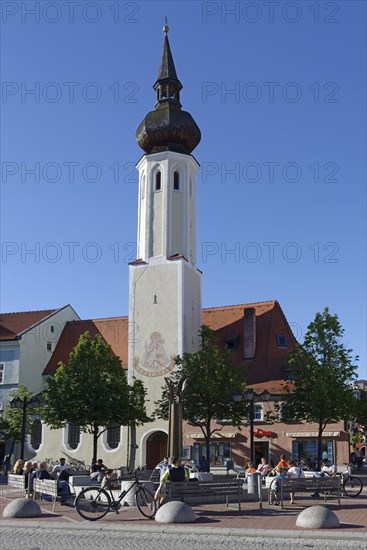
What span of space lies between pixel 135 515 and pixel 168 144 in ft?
121

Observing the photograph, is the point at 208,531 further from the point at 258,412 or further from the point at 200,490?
the point at 258,412

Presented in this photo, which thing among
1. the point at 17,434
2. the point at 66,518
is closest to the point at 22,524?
the point at 66,518

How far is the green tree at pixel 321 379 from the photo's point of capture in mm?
36219

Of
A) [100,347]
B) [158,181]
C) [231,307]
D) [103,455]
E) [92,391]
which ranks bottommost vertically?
[103,455]

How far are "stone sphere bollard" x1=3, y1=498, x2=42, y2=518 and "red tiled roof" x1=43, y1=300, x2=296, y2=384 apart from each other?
29578 millimetres

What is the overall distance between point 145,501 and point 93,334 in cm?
3760

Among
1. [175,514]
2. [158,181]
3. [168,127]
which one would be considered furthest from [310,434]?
[175,514]

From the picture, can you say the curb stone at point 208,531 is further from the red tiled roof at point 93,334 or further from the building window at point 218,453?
the red tiled roof at point 93,334

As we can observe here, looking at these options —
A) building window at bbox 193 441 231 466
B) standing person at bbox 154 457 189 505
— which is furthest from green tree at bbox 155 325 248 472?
standing person at bbox 154 457 189 505

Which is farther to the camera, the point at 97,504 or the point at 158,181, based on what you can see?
the point at 158,181

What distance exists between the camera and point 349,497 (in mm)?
23375

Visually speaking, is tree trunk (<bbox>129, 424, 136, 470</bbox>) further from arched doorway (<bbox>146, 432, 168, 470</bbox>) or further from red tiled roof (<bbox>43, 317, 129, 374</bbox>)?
red tiled roof (<bbox>43, 317, 129, 374</bbox>)

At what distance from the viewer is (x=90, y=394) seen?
39312mm

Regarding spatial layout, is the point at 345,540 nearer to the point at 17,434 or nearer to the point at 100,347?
the point at 100,347
